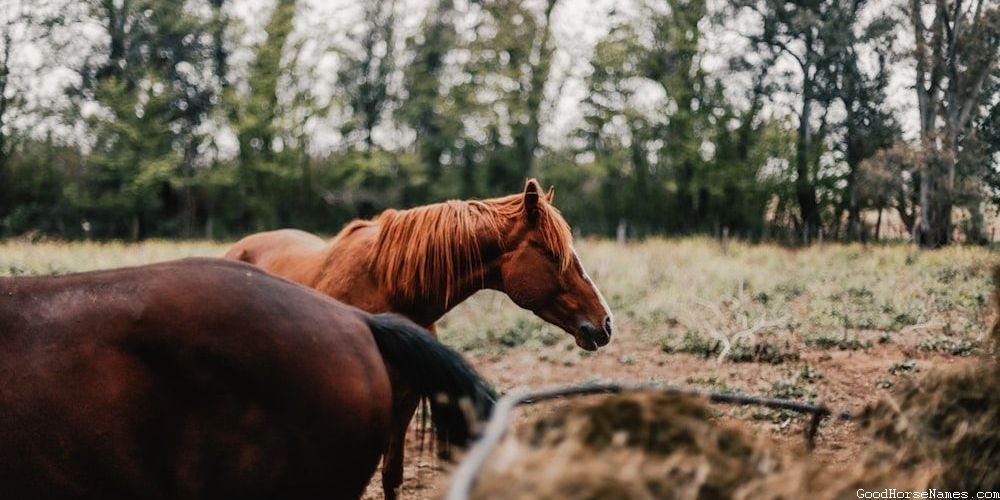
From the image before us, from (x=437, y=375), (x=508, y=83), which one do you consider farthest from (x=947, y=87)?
(x=437, y=375)

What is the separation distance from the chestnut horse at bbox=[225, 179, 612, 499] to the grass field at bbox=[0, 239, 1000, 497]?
4.76 ft

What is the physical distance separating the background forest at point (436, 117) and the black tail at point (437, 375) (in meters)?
19.3

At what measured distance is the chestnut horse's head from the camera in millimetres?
3473

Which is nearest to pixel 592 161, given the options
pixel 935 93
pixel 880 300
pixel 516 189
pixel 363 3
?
pixel 516 189

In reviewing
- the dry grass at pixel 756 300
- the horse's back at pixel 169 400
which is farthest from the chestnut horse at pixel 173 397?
the dry grass at pixel 756 300

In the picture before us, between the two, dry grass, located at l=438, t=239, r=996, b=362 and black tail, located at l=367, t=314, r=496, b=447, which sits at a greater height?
black tail, located at l=367, t=314, r=496, b=447

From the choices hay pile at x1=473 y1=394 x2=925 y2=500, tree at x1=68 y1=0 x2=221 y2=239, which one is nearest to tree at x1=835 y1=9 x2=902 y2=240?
hay pile at x1=473 y1=394 x2=925 y2=500

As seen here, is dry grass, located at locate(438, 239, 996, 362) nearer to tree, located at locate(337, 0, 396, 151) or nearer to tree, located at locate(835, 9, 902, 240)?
tree, located at locate(835, 9, 902, 240)

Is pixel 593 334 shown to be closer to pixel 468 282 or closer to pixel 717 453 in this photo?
pixel 468 282

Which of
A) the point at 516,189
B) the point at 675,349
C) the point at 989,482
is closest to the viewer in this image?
the point at 989,482

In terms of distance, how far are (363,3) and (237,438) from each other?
87.7 feet

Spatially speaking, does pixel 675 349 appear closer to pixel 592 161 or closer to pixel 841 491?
pixel 841 491

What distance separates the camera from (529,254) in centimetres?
350

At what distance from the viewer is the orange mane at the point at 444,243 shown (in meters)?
3.46
